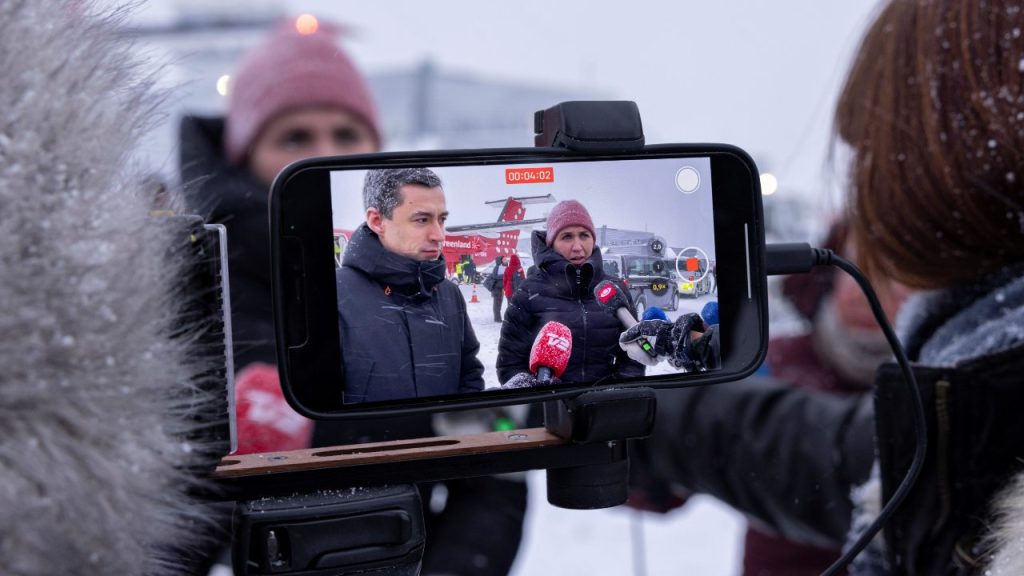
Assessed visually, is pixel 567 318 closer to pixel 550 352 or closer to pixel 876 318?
pixel 550 352

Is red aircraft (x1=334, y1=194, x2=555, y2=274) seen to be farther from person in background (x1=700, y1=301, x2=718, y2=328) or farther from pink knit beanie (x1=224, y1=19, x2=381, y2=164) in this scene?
pink knit beanie (x1=224, y1=19, x2=381, y2=164)

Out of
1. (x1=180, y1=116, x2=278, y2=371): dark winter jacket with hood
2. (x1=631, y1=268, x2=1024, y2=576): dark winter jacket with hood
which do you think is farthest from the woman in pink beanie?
(x1=180, y1=116, x2=278, y2=371): dark winter jacket with hood

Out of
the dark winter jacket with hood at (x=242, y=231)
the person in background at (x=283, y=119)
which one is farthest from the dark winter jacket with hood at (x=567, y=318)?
the person in background at (x=283, y=119)

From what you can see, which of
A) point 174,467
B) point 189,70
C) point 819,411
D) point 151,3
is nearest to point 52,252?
point 174,467

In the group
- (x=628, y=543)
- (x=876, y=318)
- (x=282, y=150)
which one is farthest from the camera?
(x=628, y=543)

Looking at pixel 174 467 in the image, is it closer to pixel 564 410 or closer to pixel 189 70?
pixel 564 410

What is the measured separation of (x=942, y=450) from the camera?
800 millimetres

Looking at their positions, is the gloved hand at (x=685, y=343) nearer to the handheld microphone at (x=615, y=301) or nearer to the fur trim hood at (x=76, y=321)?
the handheld microphone at (x=615, y=301)

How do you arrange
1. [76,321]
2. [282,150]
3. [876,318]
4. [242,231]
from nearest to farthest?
[76,321] → [876,318] → [242,231] → [282,150]

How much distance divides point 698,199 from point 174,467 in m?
0.40

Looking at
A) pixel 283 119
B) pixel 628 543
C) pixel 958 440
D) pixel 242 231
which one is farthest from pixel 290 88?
pixel 628 543

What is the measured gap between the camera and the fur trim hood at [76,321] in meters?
0.38

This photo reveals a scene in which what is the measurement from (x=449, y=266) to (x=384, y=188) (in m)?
0.07

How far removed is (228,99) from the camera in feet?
6.31
